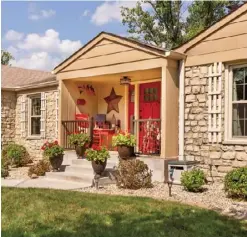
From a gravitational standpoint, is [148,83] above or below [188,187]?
above

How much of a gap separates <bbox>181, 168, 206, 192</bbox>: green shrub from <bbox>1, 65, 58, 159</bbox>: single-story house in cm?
687

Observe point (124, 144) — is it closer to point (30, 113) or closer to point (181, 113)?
point (181, 113)

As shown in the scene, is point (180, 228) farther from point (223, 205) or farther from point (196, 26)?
point (196, 26)

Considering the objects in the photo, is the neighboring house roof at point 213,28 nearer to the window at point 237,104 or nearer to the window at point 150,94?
the window at point 237,104

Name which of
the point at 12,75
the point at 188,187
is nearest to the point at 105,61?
the point at 188,187

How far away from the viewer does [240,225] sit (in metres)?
5.07

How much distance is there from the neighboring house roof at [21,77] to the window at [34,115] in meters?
0.64

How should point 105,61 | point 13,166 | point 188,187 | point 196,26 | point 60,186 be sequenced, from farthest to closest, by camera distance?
1. point 196,26
2. point 13,166
3. point 105,61
4. point 60,186
5. point 188,187

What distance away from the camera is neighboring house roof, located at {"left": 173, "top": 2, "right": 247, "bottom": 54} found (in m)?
8.14

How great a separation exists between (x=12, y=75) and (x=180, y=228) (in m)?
14.8

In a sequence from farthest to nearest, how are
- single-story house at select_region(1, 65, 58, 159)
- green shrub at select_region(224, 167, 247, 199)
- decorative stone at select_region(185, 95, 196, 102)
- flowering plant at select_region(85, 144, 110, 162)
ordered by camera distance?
single-story house at select_region(1, 65, 58, 159) → decorative stone at select_region(185, 95, 196, 102) → flowering plant at select_region(85, 144, 110, 162) → green shrub at select_region(224, 167, 247, 199)

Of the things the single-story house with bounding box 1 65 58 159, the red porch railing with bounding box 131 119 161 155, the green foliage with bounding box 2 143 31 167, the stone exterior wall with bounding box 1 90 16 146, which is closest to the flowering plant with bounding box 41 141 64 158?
the red porch railing with bounding box 131 119 161 155

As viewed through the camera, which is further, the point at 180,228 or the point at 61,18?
the point at 61,18

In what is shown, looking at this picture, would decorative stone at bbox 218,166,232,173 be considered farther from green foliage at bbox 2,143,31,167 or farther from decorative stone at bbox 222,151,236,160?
green foliage at bbox 2,143,31,167
